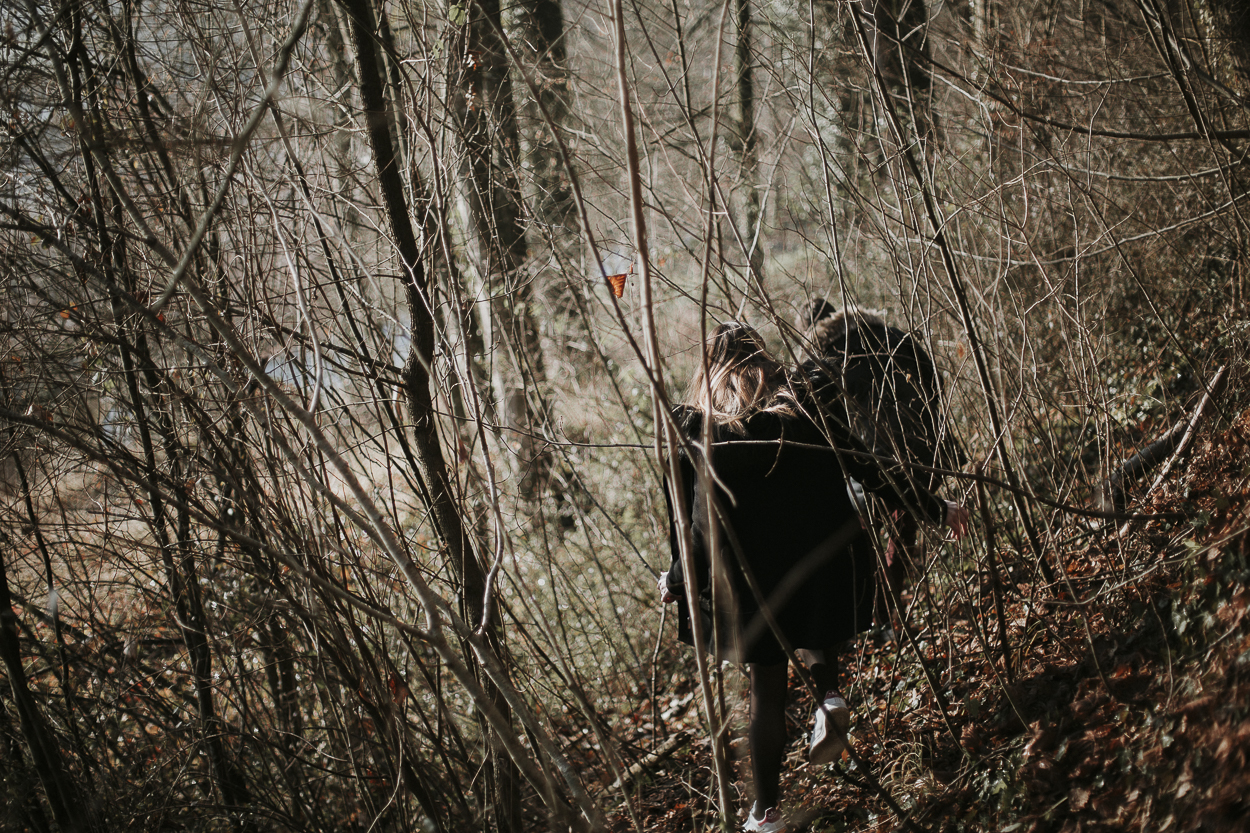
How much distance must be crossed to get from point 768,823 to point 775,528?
0.94 meters

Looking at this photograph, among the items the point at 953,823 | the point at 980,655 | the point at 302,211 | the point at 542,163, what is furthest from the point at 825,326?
the point at 542,163

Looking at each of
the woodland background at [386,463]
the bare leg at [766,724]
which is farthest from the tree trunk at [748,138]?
the bare leg at [766,724]

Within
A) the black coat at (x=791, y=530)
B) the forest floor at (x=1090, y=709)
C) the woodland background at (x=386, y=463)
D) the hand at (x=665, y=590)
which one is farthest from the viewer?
the hand at (x=665, y=590)

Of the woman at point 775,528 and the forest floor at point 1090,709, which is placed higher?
the woman at point 775,528

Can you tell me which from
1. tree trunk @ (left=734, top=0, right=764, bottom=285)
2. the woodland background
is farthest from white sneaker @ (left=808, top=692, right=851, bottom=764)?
tree trunk @ (left=734, top=0, right=764, bottom=285)

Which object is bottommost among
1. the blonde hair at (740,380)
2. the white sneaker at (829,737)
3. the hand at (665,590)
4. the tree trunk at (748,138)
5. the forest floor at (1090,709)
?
the forest floor at (1090,709)

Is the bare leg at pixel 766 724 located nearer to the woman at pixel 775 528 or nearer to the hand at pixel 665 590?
the woman at pixel 775 528

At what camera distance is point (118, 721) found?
9.56 feet

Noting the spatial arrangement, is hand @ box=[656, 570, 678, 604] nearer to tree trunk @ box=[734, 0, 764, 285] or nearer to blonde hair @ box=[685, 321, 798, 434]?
blonde hair @ box=[685, 321, 798, 434]

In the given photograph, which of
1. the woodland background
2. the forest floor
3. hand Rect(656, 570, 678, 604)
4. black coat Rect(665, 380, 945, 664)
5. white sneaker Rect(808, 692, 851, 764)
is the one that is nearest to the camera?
the forest floor

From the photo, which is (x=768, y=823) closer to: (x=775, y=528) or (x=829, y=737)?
(x=829, y=737)

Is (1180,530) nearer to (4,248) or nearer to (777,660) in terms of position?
(777,660)

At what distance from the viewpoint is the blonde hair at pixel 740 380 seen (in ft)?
8.22

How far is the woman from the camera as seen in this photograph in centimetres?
252
